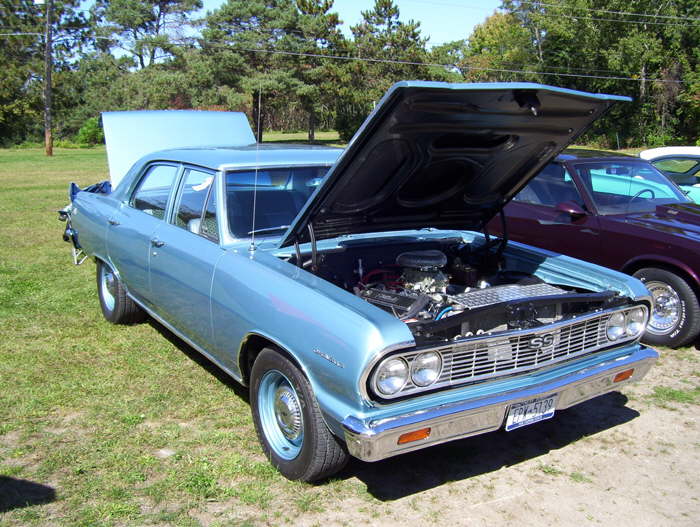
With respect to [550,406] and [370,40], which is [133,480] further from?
[370,40]

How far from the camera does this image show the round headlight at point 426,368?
2891 mm

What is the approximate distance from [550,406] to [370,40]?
4269 cm

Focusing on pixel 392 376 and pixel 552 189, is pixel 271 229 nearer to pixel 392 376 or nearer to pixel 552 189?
pixel 392 376

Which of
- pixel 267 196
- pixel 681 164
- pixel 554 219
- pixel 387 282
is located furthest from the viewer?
pixel 681 164

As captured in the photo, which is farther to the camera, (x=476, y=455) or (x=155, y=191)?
(x=155, y=191)

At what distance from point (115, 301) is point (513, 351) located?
12.4 feet

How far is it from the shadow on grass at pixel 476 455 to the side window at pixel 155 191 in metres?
2.42

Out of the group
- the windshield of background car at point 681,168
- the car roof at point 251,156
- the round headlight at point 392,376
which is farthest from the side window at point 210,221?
the windshield of background car at point 681,168

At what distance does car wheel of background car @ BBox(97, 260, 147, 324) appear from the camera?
550 centimetres


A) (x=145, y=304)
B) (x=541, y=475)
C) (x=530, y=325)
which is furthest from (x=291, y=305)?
(x=145, y=304)

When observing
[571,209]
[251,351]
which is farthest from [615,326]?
[571,209]

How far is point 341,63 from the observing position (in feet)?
133

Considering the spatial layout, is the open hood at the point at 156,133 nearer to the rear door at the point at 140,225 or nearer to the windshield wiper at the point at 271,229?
the rear door at the point at 140,225

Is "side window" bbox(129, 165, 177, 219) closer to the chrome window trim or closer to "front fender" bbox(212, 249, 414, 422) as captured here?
"front fender" bbox(212, 249, 414, 422)
